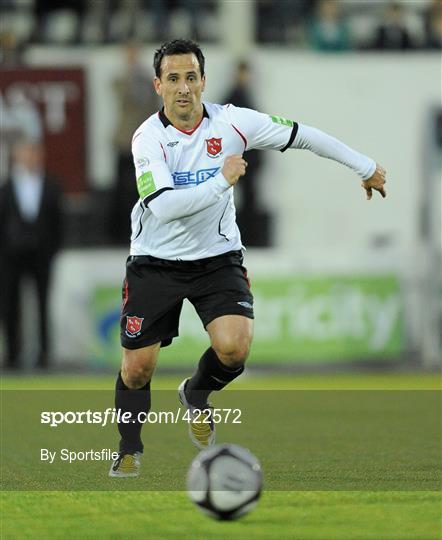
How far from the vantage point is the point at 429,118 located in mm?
17859

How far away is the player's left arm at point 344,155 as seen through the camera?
7805 millimetres

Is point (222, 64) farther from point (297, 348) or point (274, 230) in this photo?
point (297, 348)

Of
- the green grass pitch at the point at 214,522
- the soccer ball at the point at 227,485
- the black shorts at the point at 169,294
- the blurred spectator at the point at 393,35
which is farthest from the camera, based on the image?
the blurred spectator at the point at 393,35

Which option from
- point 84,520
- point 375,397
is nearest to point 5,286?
point 375,397

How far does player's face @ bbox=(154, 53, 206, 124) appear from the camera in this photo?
748 cm

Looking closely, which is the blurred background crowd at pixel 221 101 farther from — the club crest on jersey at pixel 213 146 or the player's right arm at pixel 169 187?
the player's right arm at pixel 169 187

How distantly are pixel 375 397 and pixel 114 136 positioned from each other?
5462 mm

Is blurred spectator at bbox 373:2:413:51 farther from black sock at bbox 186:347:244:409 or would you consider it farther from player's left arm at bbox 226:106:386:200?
black sock at bbox 186:347:244:409

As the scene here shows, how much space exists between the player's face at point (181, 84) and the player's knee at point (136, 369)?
1293mm

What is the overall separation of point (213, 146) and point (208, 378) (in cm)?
134

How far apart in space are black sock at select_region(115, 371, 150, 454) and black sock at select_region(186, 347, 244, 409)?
1.17 ft

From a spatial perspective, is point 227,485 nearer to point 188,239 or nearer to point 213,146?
point 188,239
